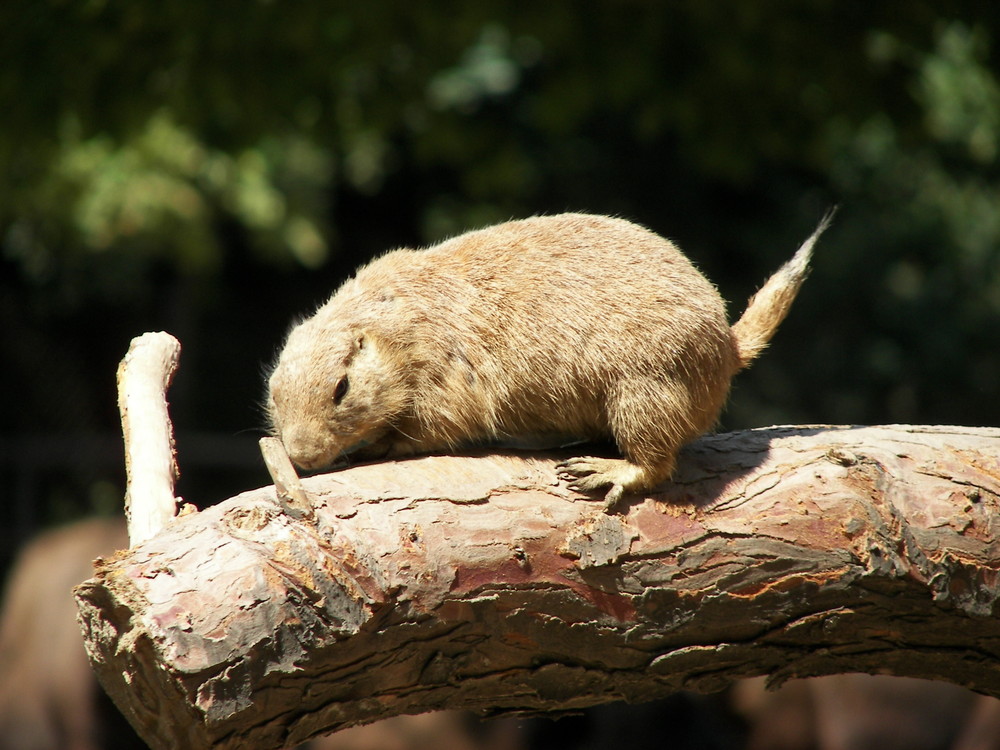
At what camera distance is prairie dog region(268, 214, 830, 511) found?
353 centimetres

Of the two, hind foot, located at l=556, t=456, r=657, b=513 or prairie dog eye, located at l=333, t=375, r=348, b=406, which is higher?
prairie dog eye, located at l=333, t=375, r=348, b=406

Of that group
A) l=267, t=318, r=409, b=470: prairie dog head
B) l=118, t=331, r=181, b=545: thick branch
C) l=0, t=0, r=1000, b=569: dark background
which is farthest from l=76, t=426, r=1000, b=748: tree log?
l=0, t=0, r=1000, b=569: dark background

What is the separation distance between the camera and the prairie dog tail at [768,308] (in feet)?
13.3

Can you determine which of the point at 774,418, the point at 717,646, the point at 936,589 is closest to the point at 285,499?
the point at 717,646

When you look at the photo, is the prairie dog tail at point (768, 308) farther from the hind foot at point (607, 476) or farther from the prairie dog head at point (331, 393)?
the prairie dog head at point (331, 393)

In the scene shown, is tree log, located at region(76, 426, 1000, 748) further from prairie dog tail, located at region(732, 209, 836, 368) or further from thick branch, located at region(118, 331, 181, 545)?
prairie dog tail, located at region(732, 209, 836, 368)

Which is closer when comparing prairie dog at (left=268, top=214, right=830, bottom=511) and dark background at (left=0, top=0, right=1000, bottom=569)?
prairie dog at (left=268, top=214, right=830, bottom=511)

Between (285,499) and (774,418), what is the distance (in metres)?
9.91

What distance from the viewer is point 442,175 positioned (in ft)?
48.0

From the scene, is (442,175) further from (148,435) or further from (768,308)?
(148,435)

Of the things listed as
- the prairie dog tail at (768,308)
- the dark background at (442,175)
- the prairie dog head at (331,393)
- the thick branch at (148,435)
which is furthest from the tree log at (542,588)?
the dark background at (442,175)

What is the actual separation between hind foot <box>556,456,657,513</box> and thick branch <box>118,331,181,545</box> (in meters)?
1.22

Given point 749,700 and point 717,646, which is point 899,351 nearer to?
point 749,700

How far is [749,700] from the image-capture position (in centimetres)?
890
